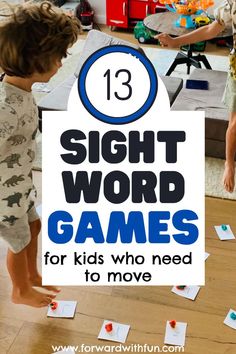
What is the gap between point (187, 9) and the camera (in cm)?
375

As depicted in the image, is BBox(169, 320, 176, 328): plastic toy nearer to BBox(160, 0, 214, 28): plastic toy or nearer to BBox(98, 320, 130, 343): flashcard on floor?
BBox(98, 320, 130, 343): flashcard on floor

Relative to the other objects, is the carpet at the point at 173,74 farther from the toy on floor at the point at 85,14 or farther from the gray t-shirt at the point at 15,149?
the gray t-shirt at the point at 15,149

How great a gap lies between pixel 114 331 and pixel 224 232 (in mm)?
762

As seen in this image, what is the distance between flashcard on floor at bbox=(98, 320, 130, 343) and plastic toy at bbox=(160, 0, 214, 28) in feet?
8.04

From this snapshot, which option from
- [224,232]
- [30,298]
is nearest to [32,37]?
[30,298]

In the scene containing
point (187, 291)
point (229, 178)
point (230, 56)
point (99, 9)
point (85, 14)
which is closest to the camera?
point (187, 291)

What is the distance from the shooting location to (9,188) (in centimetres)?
158

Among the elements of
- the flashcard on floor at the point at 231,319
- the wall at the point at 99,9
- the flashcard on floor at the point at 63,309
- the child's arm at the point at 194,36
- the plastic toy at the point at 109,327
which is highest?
the child's arm at the point at 194,36

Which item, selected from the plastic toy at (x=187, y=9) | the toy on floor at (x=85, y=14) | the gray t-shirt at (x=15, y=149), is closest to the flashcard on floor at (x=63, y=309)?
the gray t-shirt at (x=15, y=149)

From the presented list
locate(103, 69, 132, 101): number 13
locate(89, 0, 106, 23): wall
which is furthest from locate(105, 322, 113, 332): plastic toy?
locate(89, 0, 106, 23): wall

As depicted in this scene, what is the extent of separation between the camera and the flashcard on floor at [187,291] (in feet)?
6.81

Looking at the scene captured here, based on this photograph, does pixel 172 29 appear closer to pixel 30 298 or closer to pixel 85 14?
pixel 85 14

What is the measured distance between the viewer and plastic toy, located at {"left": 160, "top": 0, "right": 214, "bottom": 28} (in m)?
3.70

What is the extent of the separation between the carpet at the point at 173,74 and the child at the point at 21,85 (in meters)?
1.20
